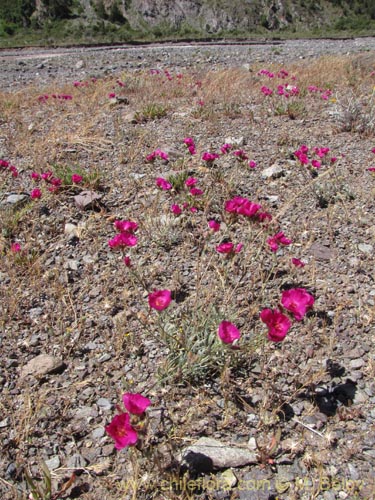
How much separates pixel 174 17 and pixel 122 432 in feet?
150

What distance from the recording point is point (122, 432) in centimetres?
154

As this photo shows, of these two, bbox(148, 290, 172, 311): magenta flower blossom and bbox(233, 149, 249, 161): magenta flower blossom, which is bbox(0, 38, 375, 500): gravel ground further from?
bbox(148, 290, 172, 311): magenta flower blossom

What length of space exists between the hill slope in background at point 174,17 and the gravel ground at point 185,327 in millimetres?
27939

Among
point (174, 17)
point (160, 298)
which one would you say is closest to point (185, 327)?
point (160, 298)

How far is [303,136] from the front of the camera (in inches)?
212

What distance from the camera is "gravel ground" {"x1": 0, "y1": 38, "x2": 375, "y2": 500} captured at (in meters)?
1.77

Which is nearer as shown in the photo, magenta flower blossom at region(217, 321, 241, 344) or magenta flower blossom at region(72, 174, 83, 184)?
magenta flower blossom at region(217, 321, 241, 344)

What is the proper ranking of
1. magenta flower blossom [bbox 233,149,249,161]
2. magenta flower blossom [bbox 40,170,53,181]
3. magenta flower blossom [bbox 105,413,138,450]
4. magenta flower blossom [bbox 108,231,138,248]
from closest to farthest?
magenta flower blossom [bbox 105,413,138,450]
magenta flower blossom [bbox 108,231,138,248]
magenta flower blossom [bbox 40,170,53,181]
magenta flower blossom [bbox 233,149,249,161]

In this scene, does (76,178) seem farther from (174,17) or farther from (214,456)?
(174,17)

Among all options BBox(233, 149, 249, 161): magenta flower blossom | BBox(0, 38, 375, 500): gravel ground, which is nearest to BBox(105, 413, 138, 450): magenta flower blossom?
BBox(0, 38, 375, 500): gravel ground

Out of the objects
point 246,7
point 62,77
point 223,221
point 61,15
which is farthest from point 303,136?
point 246,7

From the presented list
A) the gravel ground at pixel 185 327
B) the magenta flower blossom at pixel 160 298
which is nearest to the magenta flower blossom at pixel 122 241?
the gravel ground at pixel 185 327

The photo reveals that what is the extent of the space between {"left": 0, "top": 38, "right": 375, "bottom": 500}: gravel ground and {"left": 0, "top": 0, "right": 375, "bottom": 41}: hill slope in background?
27.9 m

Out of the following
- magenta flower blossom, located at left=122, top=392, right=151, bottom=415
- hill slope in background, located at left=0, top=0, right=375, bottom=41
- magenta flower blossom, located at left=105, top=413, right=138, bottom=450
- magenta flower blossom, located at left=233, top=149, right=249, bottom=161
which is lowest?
magenta flower blossom, located at left=105, top=413, right=138, bottom=450
